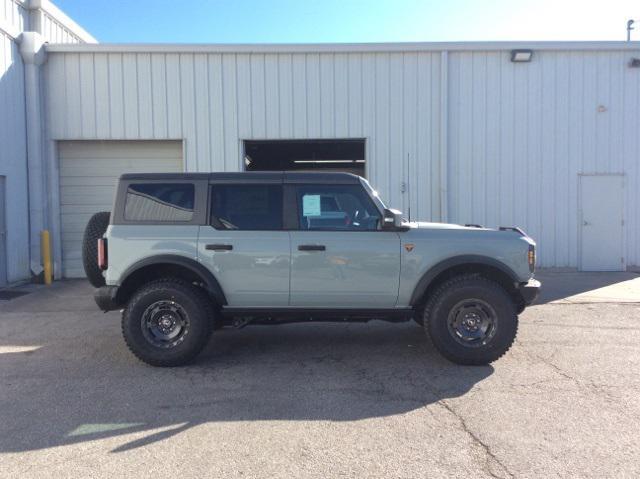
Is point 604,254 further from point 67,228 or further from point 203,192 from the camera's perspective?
point 67,228

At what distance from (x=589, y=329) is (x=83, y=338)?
658cm

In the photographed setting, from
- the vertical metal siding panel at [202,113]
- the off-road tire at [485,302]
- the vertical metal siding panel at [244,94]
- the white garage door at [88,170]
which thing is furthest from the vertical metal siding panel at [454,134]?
the off-road tire at [485,302]

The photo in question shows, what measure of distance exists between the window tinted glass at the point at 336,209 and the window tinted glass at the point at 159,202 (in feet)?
3.87

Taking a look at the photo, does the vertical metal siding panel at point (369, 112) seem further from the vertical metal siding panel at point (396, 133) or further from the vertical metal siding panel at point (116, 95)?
the vertical metal siding panel at point (116, 95)

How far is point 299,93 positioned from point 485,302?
761cm

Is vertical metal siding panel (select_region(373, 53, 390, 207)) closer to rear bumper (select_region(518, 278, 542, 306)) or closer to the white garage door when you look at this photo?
the white garage door

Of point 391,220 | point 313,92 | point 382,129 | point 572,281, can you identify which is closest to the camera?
point 391,220

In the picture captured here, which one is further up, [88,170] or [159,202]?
[88,170]

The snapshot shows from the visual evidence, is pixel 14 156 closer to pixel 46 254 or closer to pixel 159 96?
pixel 46 254

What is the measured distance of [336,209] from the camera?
18.5ft

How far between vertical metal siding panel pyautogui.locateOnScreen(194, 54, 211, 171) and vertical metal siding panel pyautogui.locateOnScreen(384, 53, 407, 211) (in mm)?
3913

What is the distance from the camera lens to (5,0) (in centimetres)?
1060

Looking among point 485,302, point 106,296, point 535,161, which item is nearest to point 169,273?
point 106,296

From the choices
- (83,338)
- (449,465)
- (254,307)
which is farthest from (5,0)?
(449,465)
